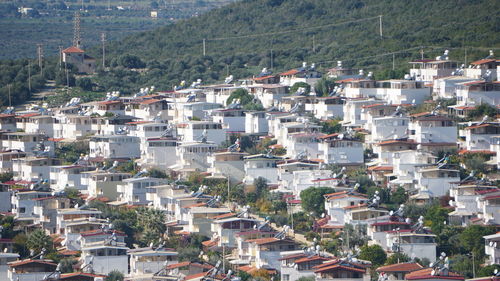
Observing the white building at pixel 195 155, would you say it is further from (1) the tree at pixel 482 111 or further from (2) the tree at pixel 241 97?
(1) the tree at pixel 482 111

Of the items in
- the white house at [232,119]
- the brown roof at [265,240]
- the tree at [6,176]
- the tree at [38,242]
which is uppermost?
the white house at [232,119]

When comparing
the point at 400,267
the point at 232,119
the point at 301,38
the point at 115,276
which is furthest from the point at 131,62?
the point at 400,267

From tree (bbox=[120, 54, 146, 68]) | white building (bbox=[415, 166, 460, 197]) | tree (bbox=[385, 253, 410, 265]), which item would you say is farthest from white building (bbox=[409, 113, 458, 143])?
tree (bbox=[120, 54, 146, 68])

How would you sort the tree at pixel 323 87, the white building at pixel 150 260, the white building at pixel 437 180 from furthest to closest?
the tree at pixel 323 87 < the white building at pixel 437 180 < the white building at pixel 150 260

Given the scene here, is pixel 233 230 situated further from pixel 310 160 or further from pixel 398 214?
pixel 310 160

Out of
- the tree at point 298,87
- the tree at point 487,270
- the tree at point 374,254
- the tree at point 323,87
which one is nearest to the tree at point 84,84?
the tree at point 298,87

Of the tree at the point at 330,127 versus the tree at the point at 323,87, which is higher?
the tree at the point at 323,87

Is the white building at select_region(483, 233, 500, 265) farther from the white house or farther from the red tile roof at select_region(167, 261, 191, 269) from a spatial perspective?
the white house
